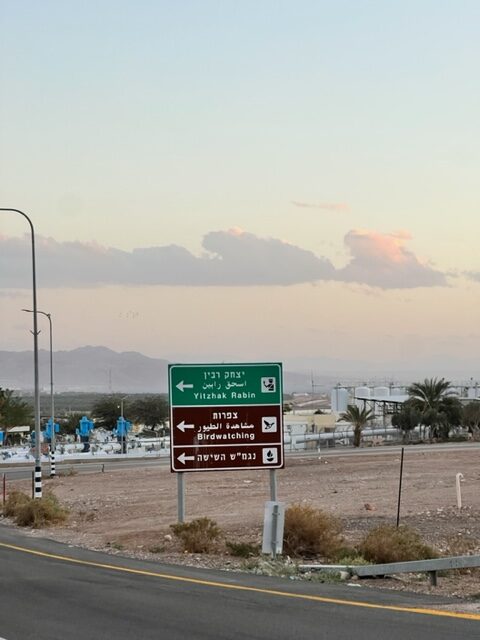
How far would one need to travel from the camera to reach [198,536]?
61.1 feet

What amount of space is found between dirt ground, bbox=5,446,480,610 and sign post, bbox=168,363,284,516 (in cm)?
200

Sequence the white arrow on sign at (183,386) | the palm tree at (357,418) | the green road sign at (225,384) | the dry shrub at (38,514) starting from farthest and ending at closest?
1. the palm tree at (357,418)
2. the dry shrub at (38,514)
3. the white arrow on sign at (183,386)
4. the green road sign at (225,384)

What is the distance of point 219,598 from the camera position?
37.6ft

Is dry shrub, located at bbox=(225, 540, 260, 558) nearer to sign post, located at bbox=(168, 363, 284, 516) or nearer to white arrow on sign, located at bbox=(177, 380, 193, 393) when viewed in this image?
sign post, located at bbox=(168, 363, 284, 516)

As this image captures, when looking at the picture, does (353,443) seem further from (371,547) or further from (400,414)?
(371,547)

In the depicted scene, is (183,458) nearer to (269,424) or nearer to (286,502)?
(269,424)

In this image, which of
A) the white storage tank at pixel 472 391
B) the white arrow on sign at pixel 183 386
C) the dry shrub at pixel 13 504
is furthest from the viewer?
the white storage tank at pixel 472 391

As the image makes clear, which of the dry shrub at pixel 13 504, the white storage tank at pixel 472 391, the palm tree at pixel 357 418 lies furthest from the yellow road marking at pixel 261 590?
the white storage tank at pixel 472 391

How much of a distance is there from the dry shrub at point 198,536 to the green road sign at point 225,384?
259cm

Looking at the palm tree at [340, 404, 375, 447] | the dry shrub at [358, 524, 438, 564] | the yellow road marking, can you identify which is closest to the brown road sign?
the yellow road marking

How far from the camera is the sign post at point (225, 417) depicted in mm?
19609

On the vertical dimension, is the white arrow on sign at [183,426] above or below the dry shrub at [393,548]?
above

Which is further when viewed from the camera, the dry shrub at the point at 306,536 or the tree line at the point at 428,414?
the tree line at the point at 428,414

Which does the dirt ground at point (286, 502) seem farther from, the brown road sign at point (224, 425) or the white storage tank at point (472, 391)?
the white storage tank at point (472, 391)
